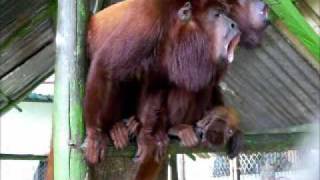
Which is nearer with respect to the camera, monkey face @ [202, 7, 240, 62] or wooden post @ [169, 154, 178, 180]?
monkey face @ [202, 7, 240, 62]

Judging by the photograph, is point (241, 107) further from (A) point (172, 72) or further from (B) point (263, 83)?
(A) point (172, 72)

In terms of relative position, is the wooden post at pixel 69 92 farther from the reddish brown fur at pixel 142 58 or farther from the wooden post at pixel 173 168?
the wooden post at pixel 173 168

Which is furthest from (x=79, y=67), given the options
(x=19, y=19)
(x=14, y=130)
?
(x=14, y=130)

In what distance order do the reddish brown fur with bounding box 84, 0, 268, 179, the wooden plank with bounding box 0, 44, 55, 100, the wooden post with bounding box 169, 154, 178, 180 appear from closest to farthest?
the reddish brown fur with bounding box 84, 0, 268, 179, the wooden post with bounding box 169, 154, 178, 180, the wooden plank with bounding box 0, 44, 55, 100

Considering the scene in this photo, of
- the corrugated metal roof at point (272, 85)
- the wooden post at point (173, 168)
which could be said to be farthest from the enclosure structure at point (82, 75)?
the wooden post at point (173, 168)

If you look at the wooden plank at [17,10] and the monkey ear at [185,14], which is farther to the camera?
the wooden plank at [17,10]

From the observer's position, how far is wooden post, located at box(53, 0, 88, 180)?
159cm

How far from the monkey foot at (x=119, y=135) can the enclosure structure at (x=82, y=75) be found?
3 cm

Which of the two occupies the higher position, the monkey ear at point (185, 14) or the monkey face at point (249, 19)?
the monkey ear at point (185, 14)

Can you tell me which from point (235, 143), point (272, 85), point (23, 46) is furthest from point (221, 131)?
point (23, 46)

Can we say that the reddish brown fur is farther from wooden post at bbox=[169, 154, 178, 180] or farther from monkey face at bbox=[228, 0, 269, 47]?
wooden post at bbox=[169, 154, 178, 180]

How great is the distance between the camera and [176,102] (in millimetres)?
2090

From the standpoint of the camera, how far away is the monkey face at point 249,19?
1857mm

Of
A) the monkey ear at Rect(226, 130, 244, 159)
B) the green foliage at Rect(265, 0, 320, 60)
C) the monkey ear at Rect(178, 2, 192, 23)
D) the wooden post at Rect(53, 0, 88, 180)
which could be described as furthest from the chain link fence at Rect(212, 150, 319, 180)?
the green foliage at Rect(265, 0, 320, 60)
